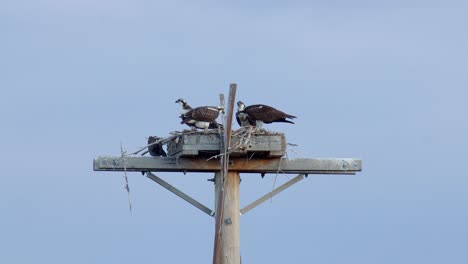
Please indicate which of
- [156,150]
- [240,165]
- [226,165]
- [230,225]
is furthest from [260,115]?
[230,225]

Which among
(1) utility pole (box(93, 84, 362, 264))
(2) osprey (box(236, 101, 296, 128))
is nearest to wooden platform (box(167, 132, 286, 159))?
(1) utility pole (box(93, 84, 362, 264))

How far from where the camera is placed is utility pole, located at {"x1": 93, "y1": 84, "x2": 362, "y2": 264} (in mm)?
14672

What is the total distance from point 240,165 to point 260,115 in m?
2.18

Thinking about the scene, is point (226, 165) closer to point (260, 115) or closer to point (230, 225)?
point (230, 225)

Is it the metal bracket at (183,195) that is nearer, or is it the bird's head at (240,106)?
the metal bracket at (183,195)

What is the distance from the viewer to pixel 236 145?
14578 mm

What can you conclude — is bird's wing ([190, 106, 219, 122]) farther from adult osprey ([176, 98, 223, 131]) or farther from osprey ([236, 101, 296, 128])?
osprey ([236, 101, 296, 128])

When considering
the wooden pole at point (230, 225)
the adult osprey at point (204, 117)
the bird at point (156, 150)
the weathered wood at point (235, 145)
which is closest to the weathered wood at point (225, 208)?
the wooden pole at point (230, 225)

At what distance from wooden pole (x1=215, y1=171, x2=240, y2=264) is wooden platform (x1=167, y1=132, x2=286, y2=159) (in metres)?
0.42

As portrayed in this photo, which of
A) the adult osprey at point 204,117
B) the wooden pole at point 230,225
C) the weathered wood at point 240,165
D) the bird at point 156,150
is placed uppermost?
the adult osprey at point 204,117

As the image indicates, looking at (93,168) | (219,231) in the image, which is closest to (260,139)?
(219,231)

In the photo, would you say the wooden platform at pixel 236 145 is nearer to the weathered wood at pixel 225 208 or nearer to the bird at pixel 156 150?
the weathered wood at pixel 225 208

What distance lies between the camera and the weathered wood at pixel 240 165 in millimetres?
14867

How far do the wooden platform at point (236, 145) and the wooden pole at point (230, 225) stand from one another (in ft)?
1.37
